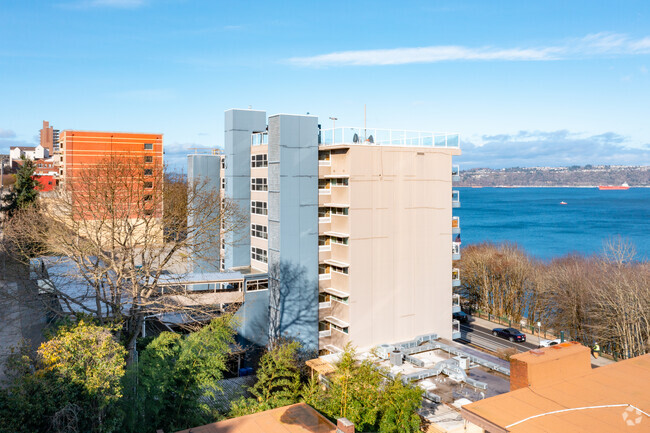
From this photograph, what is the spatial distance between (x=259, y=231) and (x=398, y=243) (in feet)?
33.6

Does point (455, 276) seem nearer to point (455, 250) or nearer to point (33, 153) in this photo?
point (455, 250)

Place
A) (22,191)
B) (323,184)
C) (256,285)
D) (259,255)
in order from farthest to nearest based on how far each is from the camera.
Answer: (22,191)
(259,255)
(323,184)
(256,285)

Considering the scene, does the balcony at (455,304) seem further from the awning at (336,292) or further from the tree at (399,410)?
the tree at (399,410)

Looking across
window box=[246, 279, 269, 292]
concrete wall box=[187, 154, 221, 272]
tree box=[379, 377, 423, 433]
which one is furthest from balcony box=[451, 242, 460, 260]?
tree box=[379, 377, 423, 433]

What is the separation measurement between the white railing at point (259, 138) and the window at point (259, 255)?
7.81m

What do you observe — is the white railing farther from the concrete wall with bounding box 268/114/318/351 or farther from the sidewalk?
the sidewalk

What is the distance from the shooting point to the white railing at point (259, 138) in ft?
113

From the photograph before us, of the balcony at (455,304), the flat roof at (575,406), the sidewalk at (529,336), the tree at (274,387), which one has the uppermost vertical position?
the flat roof at (575,406)

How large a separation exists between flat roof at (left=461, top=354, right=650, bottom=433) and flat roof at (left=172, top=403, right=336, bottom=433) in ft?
14.2

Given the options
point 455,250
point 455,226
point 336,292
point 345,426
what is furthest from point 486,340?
point 345,426

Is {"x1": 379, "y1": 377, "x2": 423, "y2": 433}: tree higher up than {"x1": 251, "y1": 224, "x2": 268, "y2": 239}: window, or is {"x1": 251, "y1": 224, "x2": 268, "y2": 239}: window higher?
{"x1": 251, "y1": 224, "x2": 268, "y2": 239}: window

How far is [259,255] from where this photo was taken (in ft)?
114

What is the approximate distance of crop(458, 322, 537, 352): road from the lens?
4327cm

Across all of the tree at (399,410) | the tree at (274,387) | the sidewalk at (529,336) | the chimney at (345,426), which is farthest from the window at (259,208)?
the sidewalk at (529,336)
